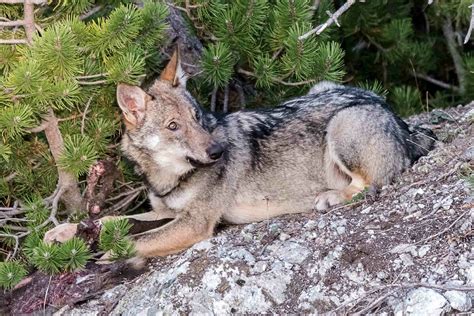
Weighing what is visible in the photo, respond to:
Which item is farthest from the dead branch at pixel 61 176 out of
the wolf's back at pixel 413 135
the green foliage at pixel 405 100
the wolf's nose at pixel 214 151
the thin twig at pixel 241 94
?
the green foliage at pixel 405 100

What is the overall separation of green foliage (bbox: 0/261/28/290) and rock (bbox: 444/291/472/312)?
2.91 meters

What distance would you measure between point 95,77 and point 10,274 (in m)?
1.66

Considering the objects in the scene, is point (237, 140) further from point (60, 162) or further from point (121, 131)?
point (60, 162)

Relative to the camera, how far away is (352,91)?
7.33 m

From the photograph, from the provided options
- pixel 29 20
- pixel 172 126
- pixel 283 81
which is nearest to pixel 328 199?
pixel 172 126

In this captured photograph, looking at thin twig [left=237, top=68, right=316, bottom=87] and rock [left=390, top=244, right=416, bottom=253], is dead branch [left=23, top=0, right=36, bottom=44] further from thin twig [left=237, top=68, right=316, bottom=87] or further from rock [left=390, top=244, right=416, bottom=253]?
rock [left=390, top=244, right=416, bottom=253]

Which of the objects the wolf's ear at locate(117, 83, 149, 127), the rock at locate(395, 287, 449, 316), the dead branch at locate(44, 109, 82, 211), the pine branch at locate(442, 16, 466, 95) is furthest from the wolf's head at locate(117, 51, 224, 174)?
the pine branch at locate(442, 16, 466, 95)

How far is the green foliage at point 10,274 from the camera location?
236 inches

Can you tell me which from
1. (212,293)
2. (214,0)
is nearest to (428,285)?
(212,293)

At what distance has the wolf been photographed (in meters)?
6.58

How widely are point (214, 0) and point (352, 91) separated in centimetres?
145

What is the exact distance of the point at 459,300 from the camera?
4984 mm

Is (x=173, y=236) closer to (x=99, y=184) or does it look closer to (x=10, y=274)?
(x=99, y=184)

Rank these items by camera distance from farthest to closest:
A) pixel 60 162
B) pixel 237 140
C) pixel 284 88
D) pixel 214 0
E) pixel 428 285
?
pixel 284 88
pixel 214 0
pixel 237 140
pixel 60 162
pixel 428 285
